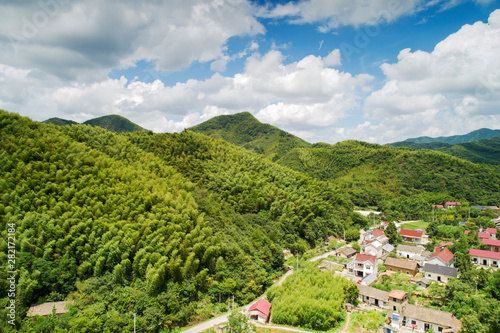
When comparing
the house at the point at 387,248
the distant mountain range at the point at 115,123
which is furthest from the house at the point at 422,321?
the distant mountain range at the point at 115,123

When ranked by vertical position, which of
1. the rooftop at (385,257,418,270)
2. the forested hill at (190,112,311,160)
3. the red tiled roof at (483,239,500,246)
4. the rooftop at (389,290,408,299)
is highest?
the forested hill at (190,112,311,160)

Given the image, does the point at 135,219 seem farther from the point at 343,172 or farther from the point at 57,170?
the point at 343,172

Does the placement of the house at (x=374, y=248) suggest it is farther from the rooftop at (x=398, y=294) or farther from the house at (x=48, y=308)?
the house at (x=48, y=308)

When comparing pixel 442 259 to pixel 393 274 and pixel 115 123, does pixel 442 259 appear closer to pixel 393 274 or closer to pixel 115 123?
pixel 393 274

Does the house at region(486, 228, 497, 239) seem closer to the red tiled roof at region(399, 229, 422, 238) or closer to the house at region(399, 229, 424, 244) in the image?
the house at region(399, 229, 424, 244)

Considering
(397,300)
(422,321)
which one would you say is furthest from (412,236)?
(422,321)

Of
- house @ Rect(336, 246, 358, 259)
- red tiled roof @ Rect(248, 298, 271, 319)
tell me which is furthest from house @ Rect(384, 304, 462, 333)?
house @ Rect(336, 246, 358, 259)

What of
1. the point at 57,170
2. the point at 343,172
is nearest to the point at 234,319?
the point at 57,170
